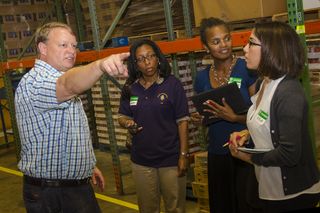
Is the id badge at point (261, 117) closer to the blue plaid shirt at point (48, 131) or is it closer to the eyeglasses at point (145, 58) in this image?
→ the blue plaid shirt at point (48, 131)

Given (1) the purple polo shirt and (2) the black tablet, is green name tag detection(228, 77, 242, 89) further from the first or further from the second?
(1) the purple polo shirt

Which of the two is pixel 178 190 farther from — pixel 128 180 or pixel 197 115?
pixel 128 180

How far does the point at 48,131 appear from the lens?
2.56 m

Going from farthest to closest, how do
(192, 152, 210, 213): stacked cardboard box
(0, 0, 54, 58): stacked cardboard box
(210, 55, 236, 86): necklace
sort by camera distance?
(0, 0, 54, 58): stacked cardboard box, (192, 152, 210, 213): stacked cardboard box, (210, 55, 236, 86): necklace

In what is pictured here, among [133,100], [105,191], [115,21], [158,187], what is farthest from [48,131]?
[105,191]

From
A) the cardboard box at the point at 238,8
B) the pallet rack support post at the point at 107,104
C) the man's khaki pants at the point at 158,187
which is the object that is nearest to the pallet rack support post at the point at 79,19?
the pallet rack support post at the point at 107,104

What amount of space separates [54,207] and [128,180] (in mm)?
3664

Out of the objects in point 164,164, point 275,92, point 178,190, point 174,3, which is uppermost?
point 174,3

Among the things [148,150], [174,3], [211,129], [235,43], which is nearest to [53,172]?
Answer: [148,150]

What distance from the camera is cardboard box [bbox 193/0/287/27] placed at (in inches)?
174

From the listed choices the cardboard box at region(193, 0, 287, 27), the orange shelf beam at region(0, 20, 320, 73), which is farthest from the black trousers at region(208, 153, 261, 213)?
the cardboard box at region(193, 0, 287, 27)

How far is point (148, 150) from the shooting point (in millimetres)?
3586

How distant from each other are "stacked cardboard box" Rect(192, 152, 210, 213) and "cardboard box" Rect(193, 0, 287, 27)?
1.63m

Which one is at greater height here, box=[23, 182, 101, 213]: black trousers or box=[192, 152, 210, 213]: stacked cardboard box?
box=[23, 182, 101, 213]: black trousers
